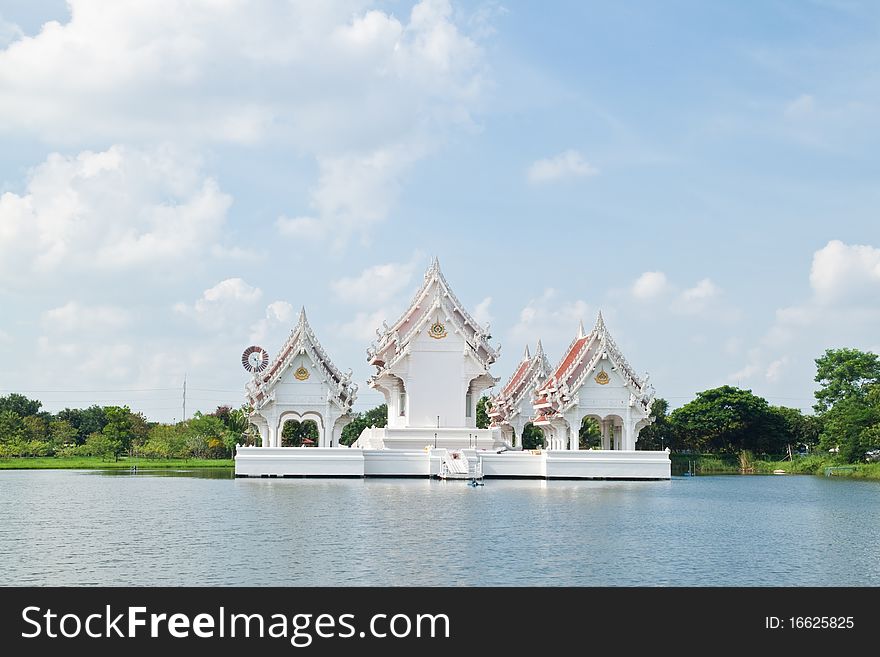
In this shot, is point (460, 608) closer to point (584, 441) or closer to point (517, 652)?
point (517, 652)

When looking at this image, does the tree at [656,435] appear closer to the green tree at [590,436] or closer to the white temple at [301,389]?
the green tree at [590,436]

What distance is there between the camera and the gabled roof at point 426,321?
142ft

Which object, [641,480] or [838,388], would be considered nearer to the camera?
[641,480]

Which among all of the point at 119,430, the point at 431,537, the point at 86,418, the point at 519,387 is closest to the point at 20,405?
the point at 86,418

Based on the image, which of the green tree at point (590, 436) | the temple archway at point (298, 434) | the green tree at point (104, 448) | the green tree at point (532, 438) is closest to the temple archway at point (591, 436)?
the green tree at point (590, 436)

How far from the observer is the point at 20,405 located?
267ft

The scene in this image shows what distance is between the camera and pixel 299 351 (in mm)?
40000

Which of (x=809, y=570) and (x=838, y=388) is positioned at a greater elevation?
(x=838, y=388)

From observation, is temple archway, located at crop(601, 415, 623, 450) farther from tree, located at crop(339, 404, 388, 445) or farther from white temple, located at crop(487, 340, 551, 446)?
tree, located at crop(339, 404, 388, 445)

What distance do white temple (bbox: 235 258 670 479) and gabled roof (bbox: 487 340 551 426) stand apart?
20.1 ft

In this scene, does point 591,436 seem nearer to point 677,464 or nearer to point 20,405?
point 677,464

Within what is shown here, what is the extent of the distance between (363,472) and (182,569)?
22.4 metres

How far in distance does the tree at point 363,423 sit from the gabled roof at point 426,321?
24466mm

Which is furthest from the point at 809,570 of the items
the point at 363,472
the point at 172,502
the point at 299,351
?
the point at 299,351
